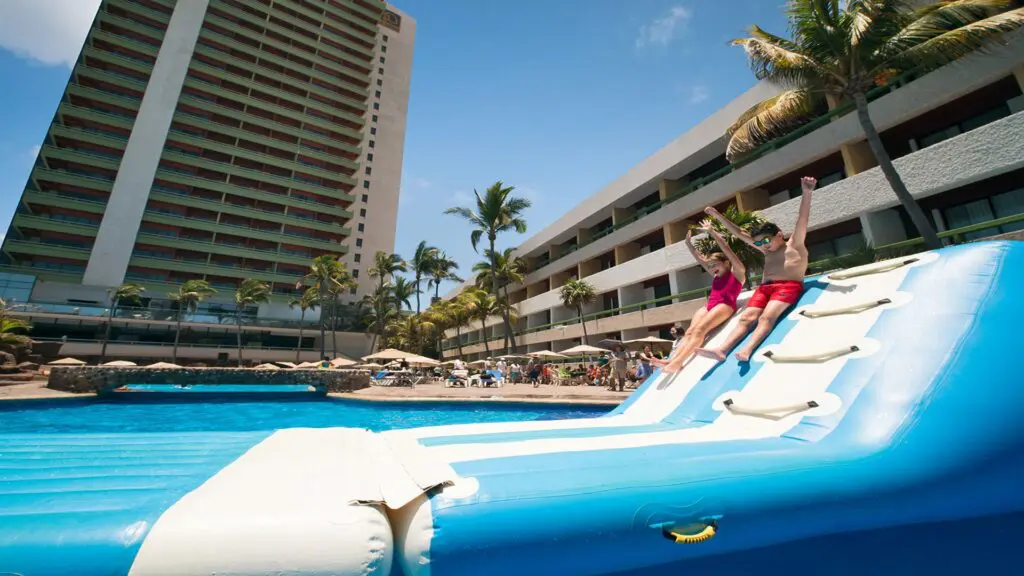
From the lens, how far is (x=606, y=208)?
1045 inches

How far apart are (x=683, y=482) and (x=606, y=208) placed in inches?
1034

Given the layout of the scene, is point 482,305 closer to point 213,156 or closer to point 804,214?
point 804,214

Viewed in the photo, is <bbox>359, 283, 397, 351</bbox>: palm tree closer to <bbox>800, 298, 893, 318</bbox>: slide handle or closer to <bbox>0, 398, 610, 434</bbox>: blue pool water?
<bbox>0, 398, 610, 434</bbox>: blue pool water

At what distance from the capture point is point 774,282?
11.5 feet

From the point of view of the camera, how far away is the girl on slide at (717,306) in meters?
3.86

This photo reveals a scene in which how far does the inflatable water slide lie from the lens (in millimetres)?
1153

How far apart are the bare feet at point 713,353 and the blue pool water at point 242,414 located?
276 inches

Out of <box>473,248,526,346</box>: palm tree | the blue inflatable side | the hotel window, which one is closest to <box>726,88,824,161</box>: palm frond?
the hotel window

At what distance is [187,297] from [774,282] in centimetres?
4683

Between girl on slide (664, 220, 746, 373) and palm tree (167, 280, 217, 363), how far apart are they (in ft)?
144

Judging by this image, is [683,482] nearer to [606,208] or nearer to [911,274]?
[911,274]

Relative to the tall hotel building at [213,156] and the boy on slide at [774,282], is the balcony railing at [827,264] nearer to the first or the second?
the boy on slide at [774,282]

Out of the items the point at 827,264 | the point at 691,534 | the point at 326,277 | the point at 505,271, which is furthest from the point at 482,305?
the point at 691,534

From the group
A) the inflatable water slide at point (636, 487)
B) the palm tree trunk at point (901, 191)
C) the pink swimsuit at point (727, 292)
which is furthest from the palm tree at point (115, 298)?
the palm tree trunk at point (901, 191)
